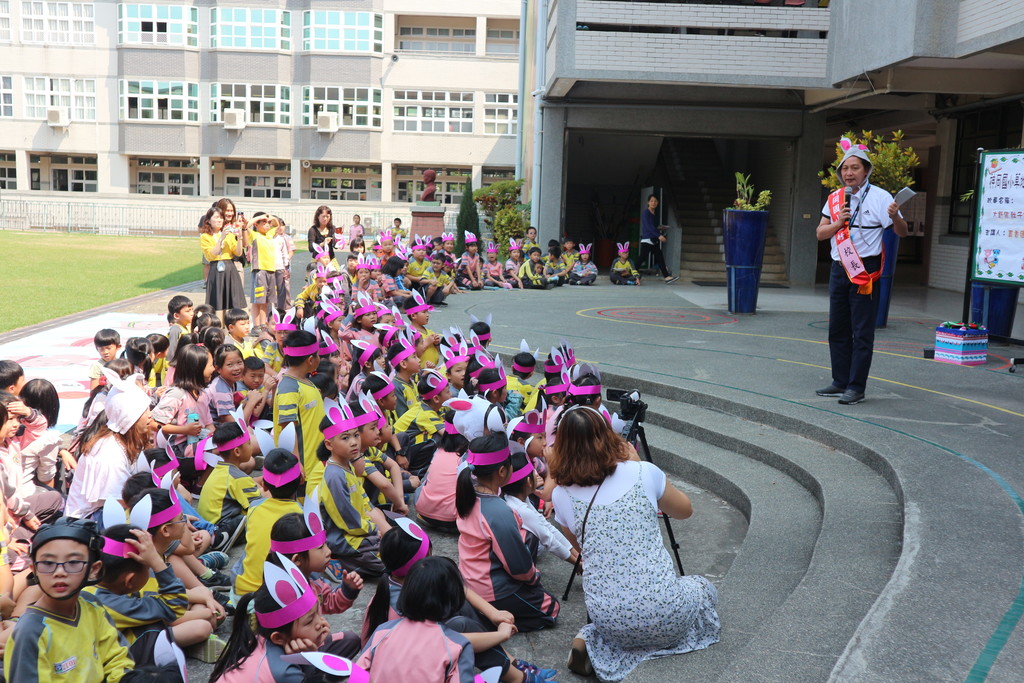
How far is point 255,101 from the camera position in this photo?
43312mm

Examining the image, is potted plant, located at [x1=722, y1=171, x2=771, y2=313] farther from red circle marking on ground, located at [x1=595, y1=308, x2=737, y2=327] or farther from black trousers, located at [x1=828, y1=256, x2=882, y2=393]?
black trousers, located at [x1=828, y1=256, x2=882, y2=393]

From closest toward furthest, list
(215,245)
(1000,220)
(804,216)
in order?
(1000,220) < (215,245) < (804,216)

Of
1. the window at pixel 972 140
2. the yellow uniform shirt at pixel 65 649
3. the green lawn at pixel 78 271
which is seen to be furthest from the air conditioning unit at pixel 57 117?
the yellow uniform shirt at pixel 65 649

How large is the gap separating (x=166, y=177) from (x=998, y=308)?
4319cm

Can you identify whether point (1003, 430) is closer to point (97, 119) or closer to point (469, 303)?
point (469, 303)

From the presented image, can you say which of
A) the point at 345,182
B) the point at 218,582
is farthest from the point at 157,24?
the point at 218,582

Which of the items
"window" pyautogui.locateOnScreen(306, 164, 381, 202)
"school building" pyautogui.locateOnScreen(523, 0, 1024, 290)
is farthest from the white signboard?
"window" pyautogui.locateOnScreen(306, 164, 381, 202)

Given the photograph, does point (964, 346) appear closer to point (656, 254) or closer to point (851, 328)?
point (851, 328)

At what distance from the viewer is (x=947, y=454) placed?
5.65 meters

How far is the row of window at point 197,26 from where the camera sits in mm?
42688

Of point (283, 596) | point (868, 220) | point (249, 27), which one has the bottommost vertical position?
point (283, 596)

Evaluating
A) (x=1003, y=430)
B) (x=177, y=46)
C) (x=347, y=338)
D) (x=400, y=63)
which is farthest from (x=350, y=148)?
(x=1003, y=430)

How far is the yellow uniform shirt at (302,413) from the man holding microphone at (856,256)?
4.13 metres

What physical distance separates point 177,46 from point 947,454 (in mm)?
44239
